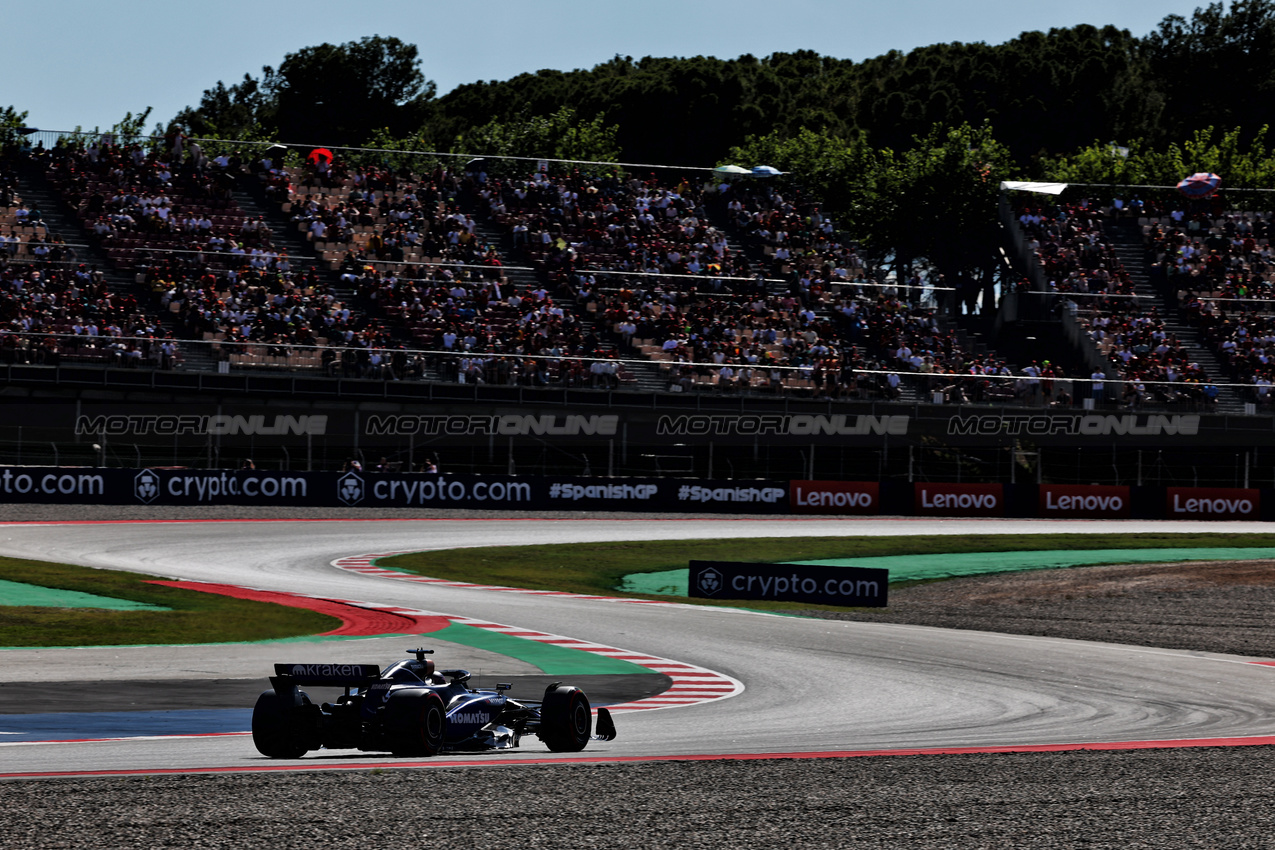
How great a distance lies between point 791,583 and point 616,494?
1293cm

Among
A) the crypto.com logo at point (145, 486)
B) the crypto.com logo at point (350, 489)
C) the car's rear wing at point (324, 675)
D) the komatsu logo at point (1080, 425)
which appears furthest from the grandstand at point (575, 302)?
the car's rear wing at point (324, 675)

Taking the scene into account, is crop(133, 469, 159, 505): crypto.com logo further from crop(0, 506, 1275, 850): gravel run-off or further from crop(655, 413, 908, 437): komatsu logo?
crop(0, 506, 1275, 850): gravel run-off

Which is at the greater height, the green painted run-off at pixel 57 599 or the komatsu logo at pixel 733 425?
the komatsu logo at pixel 733 425

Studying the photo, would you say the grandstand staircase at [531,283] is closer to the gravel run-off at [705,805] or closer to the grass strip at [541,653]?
the grass strip at [541,653]

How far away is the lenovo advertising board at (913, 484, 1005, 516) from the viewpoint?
39.7 meters

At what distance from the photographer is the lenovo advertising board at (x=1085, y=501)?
131 ft

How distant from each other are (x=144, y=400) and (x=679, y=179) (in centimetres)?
2288

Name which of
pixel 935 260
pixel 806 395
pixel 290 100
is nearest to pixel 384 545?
pixel 806 395

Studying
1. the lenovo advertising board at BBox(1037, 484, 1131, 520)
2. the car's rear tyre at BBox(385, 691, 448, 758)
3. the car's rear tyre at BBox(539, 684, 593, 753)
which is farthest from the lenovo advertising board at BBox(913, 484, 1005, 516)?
the car's rear tyre at BBox(385, 691, 448, 758)

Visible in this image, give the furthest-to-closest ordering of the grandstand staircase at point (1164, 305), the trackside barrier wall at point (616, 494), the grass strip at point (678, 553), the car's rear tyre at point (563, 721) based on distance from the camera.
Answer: the grandstand staircase at point (1164, 305) < the trackside barrier wall at point (616, 494) < the grass strip at point (678, 553) < the car's rear tyre at point (563, 721)

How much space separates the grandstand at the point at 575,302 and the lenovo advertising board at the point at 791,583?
40.1 ft

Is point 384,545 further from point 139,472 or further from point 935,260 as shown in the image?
point 935,260

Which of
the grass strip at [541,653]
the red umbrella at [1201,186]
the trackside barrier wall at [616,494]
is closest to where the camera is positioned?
the grass strip at [541,653]

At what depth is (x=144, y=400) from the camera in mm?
35719
